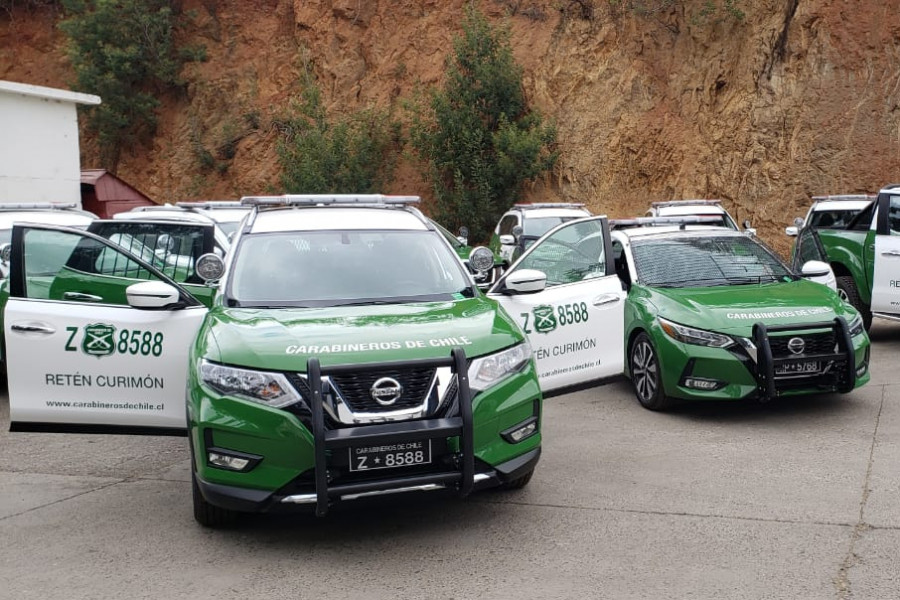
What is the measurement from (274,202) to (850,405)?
5143 millimetres

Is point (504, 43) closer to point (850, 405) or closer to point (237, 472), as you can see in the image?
point (850, 405)

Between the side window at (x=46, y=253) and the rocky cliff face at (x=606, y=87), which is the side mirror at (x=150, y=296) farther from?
the rocky cliff face at (x=606, y=87)

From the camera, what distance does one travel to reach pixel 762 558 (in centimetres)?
455

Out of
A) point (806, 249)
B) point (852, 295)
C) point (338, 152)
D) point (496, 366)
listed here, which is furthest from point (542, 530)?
point (338, 152)

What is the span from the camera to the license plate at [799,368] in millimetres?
7281

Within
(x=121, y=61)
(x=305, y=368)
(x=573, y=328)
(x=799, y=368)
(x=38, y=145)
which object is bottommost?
(x=799, y=368)

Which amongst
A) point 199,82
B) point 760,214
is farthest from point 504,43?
point 199,82

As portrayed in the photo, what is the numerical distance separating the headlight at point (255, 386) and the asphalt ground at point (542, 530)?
0.67m

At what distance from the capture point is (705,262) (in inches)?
347

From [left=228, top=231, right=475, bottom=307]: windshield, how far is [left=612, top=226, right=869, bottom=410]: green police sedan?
8.06ft

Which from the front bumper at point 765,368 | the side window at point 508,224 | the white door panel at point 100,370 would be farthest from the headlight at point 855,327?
the side window at point 508,224

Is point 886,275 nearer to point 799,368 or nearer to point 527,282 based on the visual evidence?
point 799,368

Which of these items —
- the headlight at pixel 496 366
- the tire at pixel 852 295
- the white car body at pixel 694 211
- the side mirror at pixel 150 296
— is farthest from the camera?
the white car body at pixel 694 211

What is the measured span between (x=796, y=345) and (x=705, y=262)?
1663 mm
